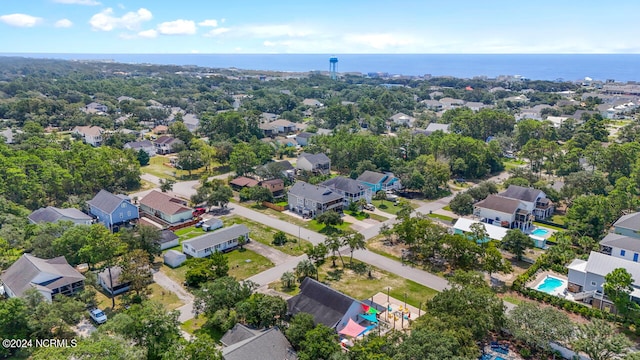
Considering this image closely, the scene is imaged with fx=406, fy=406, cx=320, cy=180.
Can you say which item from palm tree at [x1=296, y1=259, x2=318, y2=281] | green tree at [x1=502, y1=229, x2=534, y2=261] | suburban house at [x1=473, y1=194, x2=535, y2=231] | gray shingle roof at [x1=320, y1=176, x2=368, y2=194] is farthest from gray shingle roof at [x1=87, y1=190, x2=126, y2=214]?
suburban house at [x1=473, y1=194, x2=535, y2=231]

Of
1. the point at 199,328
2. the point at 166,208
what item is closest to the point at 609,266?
the point at 199,328

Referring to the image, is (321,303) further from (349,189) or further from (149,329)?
(349,189)

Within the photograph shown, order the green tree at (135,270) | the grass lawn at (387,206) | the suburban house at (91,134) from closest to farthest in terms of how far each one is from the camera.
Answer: the green tree at (135,270)
the grass lawn at (387,206)
the suburban house at (91,134)

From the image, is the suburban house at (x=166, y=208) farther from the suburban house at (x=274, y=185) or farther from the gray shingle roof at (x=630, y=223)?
the gray shingle roof at (x=630, y=223)

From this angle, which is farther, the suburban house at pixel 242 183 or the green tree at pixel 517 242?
the suburban house at pixel 242 183

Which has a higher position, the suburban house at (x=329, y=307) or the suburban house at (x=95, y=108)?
the suburban house at (x=95, y=108)

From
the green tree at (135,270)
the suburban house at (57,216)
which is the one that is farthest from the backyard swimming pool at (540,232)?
the suburban house at (57,216)

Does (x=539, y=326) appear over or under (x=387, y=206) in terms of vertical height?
over
